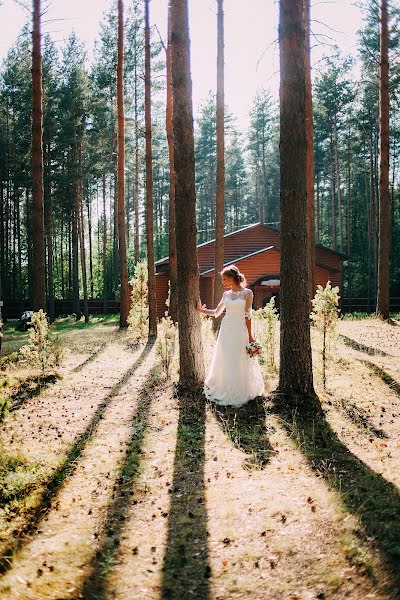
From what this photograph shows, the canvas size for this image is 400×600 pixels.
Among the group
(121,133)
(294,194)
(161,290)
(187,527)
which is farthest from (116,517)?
(161,290)

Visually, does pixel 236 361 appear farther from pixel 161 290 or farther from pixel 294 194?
pixel 161 290

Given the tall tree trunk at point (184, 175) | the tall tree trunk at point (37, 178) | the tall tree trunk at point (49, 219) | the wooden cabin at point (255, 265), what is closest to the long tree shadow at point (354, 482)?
the tall tree trunk at point (184, 175)

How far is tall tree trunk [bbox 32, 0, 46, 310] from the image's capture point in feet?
36.1

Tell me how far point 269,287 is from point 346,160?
18333mm

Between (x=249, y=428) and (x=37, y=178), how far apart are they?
8753mm

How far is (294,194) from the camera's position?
6.36 metres

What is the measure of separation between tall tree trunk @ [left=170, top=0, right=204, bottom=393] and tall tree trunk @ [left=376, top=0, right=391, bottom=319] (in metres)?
11.0

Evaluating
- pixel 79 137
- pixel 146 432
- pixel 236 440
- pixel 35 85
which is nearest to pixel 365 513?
pixel 236 440

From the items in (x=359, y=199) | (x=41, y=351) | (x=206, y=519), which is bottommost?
(x=206, y=519)

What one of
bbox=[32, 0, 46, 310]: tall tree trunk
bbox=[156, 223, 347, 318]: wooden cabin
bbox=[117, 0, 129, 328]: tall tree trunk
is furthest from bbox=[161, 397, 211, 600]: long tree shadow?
bbox=[156, 223, 347, 318]: wooden cabin

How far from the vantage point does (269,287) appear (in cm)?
2589

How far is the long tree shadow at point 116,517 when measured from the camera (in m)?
2.95

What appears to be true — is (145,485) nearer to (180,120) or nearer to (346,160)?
(180,120)

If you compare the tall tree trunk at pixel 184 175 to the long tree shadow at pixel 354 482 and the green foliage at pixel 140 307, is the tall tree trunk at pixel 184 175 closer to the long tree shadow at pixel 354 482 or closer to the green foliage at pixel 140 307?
the long tree shadow at pixel 354 482
